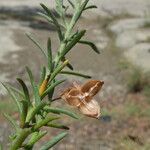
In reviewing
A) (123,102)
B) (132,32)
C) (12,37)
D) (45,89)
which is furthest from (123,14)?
(45,89)

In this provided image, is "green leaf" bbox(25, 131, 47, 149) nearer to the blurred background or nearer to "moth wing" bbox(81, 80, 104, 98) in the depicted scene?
"moth wing" bbox(81, 80, 104, 98)

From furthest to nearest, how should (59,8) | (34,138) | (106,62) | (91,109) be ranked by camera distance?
(106,62) → (59,8) → (34,138) → (91,109)

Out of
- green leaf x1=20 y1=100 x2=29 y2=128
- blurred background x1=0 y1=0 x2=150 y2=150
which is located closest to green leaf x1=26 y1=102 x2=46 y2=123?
green leaf x1=20 y1=100 x2=29 y2=128

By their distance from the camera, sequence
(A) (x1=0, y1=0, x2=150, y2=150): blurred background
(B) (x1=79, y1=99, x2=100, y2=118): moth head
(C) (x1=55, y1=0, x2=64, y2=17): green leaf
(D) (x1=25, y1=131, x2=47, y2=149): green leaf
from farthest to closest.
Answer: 1. (A) (x1=0, y1=0, x2=150, y2=150): blurred background
2. (C) (x1=55, y1=0, x2=64, y2=17): green leaf
3. (D) (x1=25, y1=131, x2=47, y2=149): green leaf
4. (B) (x1=79, y1=99, x2=100, y2=118): moth head

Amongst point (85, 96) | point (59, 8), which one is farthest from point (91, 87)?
point (59, 8)

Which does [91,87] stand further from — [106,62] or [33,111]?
[106,62]

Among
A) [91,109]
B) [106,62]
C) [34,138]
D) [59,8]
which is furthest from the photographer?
[106,62]

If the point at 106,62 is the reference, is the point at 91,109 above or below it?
above

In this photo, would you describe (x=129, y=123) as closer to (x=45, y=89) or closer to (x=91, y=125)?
(x=91, y=125)
